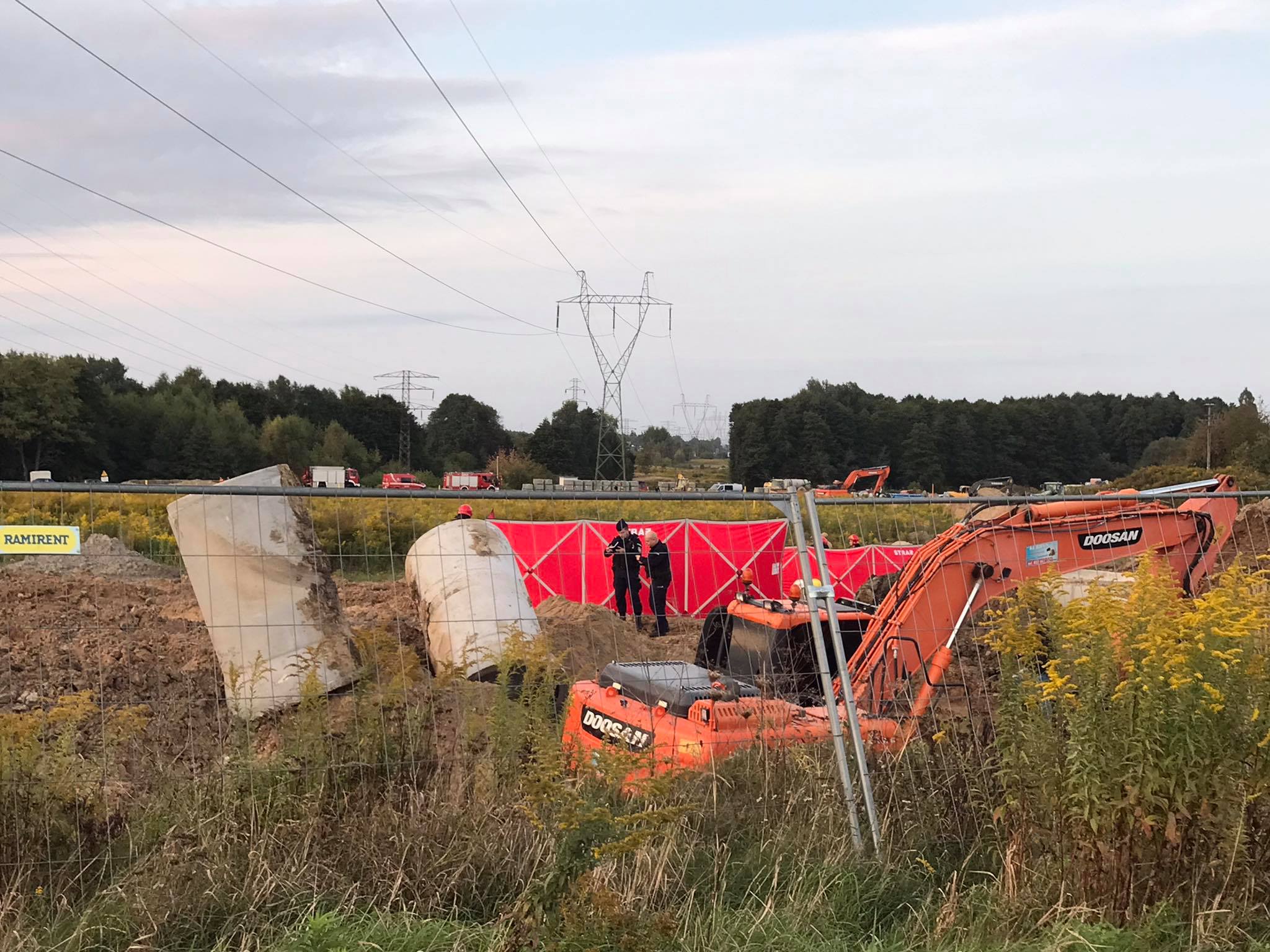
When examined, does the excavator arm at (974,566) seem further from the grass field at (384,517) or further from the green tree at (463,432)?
the green tree at (463,432)

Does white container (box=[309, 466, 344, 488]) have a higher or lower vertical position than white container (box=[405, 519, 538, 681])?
higher

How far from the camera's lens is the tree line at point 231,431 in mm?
55562

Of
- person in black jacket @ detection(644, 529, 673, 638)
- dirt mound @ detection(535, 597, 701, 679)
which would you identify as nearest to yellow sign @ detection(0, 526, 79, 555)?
dirt mound @ detection(535, 597, 701, 679)

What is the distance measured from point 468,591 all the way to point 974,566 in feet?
17.1

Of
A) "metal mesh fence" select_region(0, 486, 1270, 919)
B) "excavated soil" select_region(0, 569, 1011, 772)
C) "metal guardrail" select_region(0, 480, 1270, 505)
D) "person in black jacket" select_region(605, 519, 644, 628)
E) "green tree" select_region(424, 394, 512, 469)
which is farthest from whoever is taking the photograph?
"green tree" select_region(424, 394, 512, 469)

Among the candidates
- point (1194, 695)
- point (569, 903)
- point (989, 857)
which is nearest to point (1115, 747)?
point (1194, 695)

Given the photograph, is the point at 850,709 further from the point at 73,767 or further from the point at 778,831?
the point at 73,767

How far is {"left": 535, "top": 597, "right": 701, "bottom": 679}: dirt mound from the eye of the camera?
12.6 meters

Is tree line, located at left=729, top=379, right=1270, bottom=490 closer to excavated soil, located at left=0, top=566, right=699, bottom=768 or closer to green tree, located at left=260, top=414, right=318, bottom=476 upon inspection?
green tree, located at left=260, top=414, right=318, bottom=476

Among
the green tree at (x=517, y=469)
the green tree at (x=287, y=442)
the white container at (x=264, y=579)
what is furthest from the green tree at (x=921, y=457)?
the white container at (x=264, y=579)

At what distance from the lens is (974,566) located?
26.5 ft

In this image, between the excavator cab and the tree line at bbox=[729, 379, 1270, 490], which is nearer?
the excavator cab

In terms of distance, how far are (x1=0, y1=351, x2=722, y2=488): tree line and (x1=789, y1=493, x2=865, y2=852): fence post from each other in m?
47.3

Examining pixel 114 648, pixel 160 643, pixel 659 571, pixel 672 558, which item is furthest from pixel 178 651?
pixel 672 558
